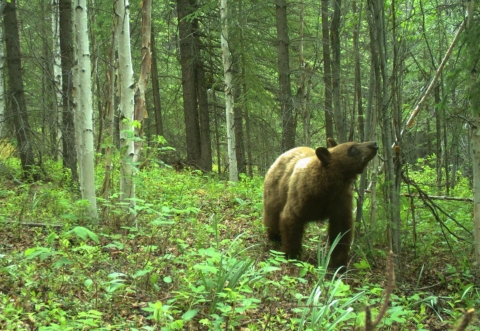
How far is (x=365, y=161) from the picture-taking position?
5.51 m

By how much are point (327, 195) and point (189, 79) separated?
10099 millimetres

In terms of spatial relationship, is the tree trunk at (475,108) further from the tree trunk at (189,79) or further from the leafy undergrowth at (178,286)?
the tree trunk at (189,79)

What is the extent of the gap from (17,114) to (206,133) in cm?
698

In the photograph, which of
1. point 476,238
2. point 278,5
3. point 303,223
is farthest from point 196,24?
point 476,238

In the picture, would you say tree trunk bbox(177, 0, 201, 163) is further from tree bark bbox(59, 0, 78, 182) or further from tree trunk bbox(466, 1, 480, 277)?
tree trunk bbox(466, 1, 480, 277)

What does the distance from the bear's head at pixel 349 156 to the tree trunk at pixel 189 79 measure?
9.79m

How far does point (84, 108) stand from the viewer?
5.73 metres

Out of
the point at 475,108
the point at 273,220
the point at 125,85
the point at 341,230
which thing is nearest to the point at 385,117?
the point at 475,108

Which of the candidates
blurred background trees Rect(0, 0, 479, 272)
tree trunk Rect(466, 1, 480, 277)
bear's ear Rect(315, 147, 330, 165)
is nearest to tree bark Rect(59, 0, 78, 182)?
blurred background trees Rect(0, 0, 479, 272)

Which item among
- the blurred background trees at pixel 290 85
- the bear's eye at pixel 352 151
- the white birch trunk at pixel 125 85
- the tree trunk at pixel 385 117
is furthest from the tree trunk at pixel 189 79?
the tree trunk at pixel 385 117

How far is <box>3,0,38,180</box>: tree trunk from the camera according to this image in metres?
9.62

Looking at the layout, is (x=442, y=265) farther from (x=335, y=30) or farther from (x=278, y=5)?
(x=278, y=5)

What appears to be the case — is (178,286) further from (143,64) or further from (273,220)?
(143,64)

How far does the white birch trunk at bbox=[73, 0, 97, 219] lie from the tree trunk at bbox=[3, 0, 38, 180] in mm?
4311
